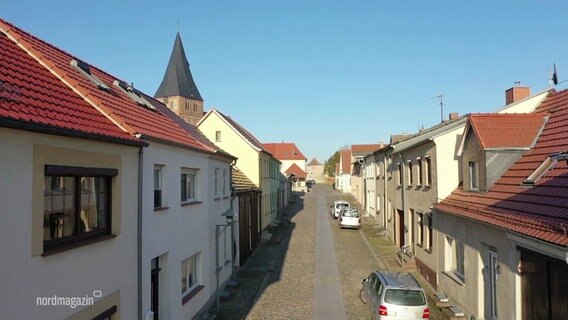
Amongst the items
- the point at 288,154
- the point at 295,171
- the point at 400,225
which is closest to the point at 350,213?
the point at 400,225

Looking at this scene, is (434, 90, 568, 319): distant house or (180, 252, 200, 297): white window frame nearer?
(434, 90, 568, 319): distant house

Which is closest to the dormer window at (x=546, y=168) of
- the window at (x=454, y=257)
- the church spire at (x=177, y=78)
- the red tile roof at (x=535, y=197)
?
the red tile roof at (x=535, y=197)

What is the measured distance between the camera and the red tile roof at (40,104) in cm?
632

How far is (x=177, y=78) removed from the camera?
73.9 metres

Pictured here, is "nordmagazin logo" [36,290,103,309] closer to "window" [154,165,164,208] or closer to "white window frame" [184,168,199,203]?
"window" [154,165,164,208]

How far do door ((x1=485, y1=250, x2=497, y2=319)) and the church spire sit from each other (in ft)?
217

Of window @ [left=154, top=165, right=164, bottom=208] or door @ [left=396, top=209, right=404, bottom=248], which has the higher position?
window @ [left=154, top=165, right=164, bottom=208]

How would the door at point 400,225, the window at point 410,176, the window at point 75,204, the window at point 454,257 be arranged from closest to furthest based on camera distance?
the window at point 75,204, the window at point 454,257, the window at point 410,176, the door at point 400,225

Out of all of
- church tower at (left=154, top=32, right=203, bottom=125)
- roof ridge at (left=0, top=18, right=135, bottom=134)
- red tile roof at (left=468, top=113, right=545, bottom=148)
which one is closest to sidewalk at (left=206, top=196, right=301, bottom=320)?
roof ridge at (left=0, top=18, right=135, bottom=134)

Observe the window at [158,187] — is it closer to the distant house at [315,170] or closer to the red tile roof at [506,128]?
the red tile roof at [506,128]

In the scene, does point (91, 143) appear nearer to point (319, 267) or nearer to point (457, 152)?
point (457, 152)

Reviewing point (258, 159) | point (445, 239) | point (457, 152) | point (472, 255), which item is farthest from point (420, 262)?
point (258, 159)

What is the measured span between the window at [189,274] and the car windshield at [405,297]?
5803mm

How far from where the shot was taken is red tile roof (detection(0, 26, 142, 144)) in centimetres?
632
